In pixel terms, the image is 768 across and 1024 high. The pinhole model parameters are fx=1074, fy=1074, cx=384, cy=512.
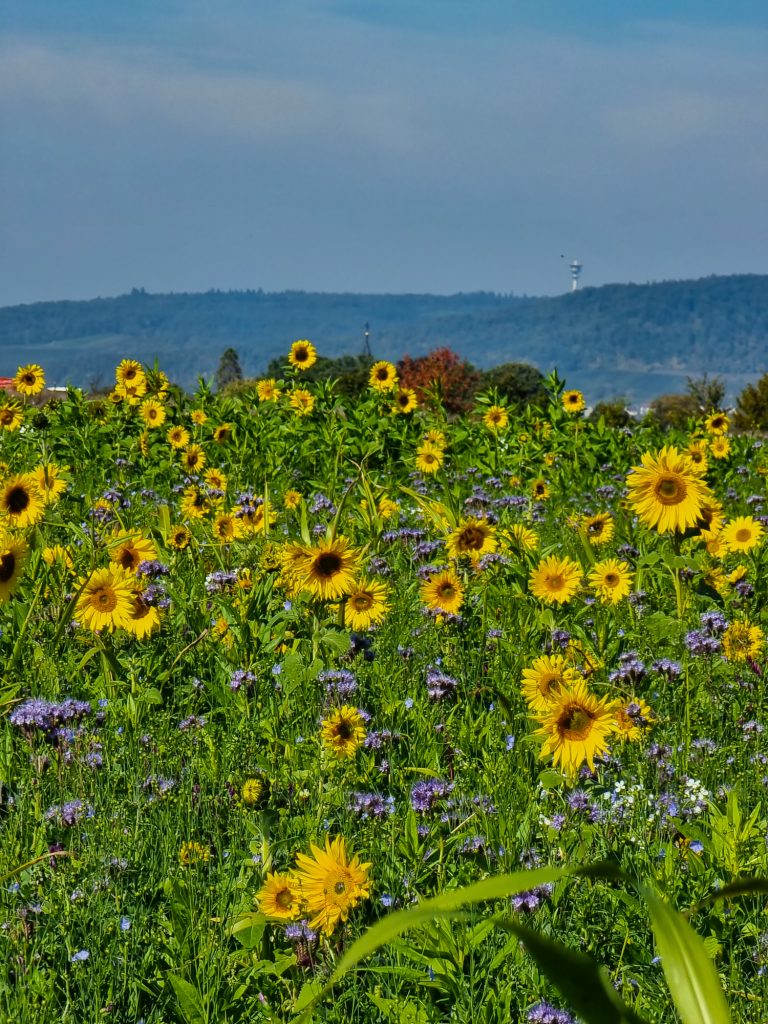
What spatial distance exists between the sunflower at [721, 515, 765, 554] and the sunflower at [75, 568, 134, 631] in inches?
120

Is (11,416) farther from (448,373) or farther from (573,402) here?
(448,373)

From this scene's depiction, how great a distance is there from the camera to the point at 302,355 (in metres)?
11.6

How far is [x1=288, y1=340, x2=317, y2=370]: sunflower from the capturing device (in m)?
11.4

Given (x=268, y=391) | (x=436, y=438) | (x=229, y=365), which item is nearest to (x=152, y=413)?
(x=268, y=391)

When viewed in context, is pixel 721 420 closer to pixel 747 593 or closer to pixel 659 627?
pixel 747 593

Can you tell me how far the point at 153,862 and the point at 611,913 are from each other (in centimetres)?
108

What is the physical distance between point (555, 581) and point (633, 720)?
3.32ft

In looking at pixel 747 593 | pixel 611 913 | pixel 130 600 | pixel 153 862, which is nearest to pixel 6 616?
pixel 130 600

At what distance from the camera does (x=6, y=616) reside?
4426mm

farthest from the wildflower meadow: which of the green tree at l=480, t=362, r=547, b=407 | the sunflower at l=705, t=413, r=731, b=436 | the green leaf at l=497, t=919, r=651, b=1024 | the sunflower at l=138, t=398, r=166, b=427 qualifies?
the green tree at l=480, t=362, r=547, b=407

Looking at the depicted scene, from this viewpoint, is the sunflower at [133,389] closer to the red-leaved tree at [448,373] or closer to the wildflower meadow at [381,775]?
the wildflower meadow at [381,775]

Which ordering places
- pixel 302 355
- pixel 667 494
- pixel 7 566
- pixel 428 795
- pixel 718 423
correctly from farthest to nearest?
1. pixel 718 423
2. pixel 302 355
3. pixel 667 494
4. pixel 7 566
5. pixel 428 795

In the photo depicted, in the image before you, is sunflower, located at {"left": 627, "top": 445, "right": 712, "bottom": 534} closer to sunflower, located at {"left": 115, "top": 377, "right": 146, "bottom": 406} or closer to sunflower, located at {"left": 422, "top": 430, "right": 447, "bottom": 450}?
sunflower, located at {"left": 422, "top": 430, "right": 447, "bottom": 450}

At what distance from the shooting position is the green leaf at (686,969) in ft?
3.27
